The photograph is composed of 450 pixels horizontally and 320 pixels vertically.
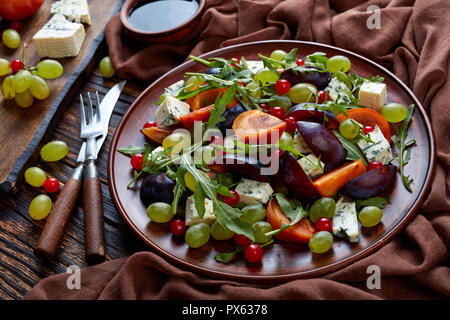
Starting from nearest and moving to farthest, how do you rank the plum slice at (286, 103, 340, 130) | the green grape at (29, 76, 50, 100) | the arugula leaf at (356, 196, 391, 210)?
1. the arugula leaf at (356, 196, 391, 210)
2. the plum slice at (286, 103, 340, 130)
3. the green grape at (29, 76, 50, 100)

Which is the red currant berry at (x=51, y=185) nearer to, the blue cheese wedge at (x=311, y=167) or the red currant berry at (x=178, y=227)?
the red currant berry at (x=178, y=227)

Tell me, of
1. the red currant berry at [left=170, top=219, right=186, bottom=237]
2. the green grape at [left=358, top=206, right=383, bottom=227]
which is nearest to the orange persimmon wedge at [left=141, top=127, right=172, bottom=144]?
the red currant berry at [left=170, top=219, right=186, bottom=237]

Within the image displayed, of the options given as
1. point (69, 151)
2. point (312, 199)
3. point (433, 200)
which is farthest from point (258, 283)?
point (69, 151)

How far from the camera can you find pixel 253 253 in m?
1.35

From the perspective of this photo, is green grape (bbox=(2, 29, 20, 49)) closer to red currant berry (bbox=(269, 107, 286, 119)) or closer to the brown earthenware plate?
the brown earthenware plate

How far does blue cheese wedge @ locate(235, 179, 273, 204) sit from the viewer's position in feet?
4.73

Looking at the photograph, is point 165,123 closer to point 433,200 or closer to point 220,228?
point 220,228

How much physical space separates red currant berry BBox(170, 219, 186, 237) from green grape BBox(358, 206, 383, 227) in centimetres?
50

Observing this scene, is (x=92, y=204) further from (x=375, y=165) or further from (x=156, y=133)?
(x=375, y=165)

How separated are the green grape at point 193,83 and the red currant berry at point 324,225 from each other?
653 millimetres

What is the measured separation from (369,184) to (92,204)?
32.9 inches

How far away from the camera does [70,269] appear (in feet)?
4.90

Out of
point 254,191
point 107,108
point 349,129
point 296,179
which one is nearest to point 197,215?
point 254,191
